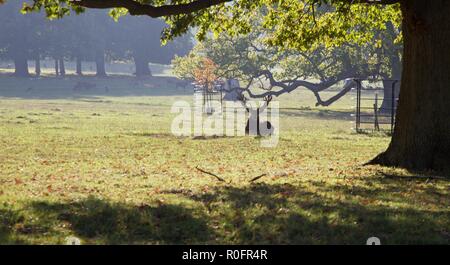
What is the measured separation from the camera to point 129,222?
9.07m

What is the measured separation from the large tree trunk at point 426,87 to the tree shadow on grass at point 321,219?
364 cm

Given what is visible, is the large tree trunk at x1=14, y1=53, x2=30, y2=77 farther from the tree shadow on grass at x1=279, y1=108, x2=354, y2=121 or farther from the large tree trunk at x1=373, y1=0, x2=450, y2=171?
the large tree trunk at x1=373, y1=0, x2=450, y2=171

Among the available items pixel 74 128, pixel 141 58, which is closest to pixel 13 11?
pixel 141 58

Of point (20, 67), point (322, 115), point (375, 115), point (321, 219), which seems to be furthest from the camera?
point (20, 67)

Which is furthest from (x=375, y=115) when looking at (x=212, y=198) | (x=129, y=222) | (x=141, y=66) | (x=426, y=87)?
(x=141, y=66)

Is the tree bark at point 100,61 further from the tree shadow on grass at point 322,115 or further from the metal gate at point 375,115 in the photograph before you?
the tree shadow on grass at point 322,115

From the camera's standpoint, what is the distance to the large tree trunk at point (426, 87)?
13836 millimetres

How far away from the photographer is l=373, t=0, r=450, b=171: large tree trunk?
45.4 ft

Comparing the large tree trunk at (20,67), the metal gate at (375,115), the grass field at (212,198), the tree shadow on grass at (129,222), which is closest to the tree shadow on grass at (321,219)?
the grass field at (212,198)

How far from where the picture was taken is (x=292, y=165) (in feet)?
56.1

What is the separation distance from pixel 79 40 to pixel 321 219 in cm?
9656

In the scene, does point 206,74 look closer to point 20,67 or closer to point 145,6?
point 20,67

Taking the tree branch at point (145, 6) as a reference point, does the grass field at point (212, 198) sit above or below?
below

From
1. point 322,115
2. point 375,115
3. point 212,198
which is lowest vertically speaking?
point 322,115
